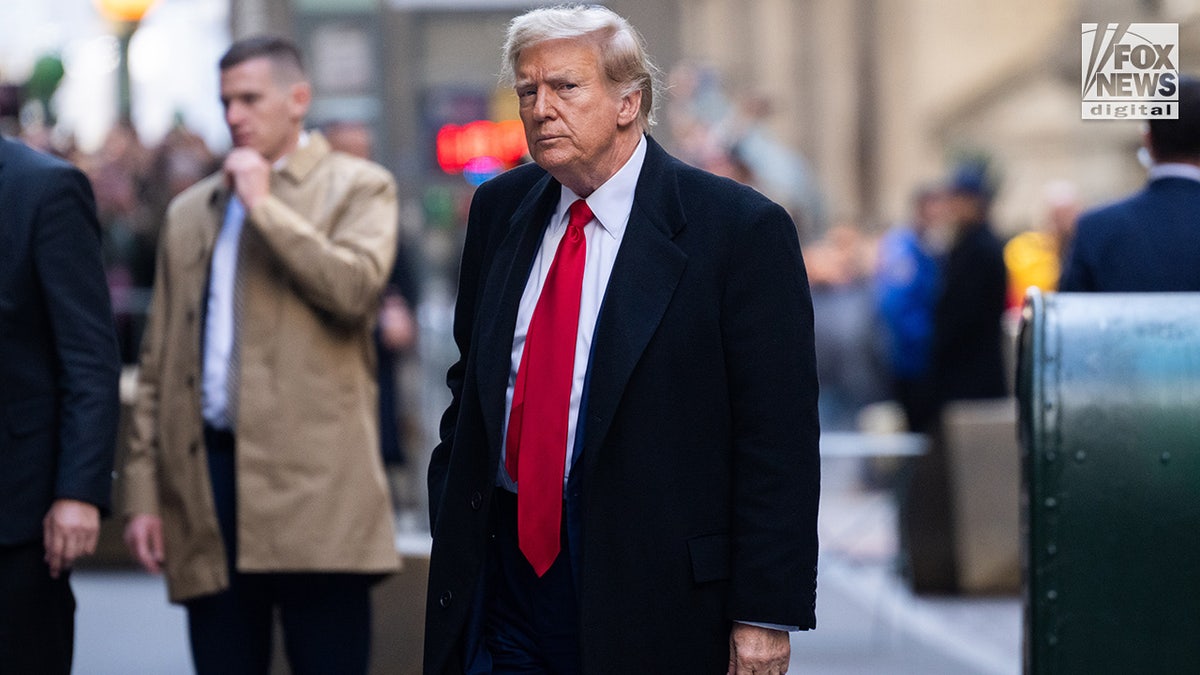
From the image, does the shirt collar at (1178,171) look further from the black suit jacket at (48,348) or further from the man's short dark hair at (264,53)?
the black suit jacket at (48,348)

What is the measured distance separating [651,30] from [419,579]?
379cm

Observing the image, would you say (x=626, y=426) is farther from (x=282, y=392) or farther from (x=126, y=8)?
(x=126, y=8)

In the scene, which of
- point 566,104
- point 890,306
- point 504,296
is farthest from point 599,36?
point 890,306

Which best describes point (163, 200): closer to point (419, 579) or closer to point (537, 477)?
point (419, 579)

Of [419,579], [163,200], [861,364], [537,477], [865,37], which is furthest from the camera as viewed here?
[865,37]

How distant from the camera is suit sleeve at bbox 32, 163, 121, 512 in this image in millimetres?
4543

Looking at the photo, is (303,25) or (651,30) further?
(303,25)

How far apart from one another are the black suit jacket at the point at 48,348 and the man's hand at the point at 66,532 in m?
0.03

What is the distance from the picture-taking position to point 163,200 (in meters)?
12.3

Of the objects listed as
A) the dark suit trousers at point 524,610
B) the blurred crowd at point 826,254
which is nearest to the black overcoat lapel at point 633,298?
the dark suit trousers at point 524,610

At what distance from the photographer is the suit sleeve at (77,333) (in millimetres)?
4543

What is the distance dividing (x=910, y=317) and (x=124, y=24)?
867 centimetres

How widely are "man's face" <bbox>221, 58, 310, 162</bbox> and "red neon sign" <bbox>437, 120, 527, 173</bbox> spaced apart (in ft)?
19.2

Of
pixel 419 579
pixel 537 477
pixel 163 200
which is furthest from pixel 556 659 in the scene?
pixel 163 200
